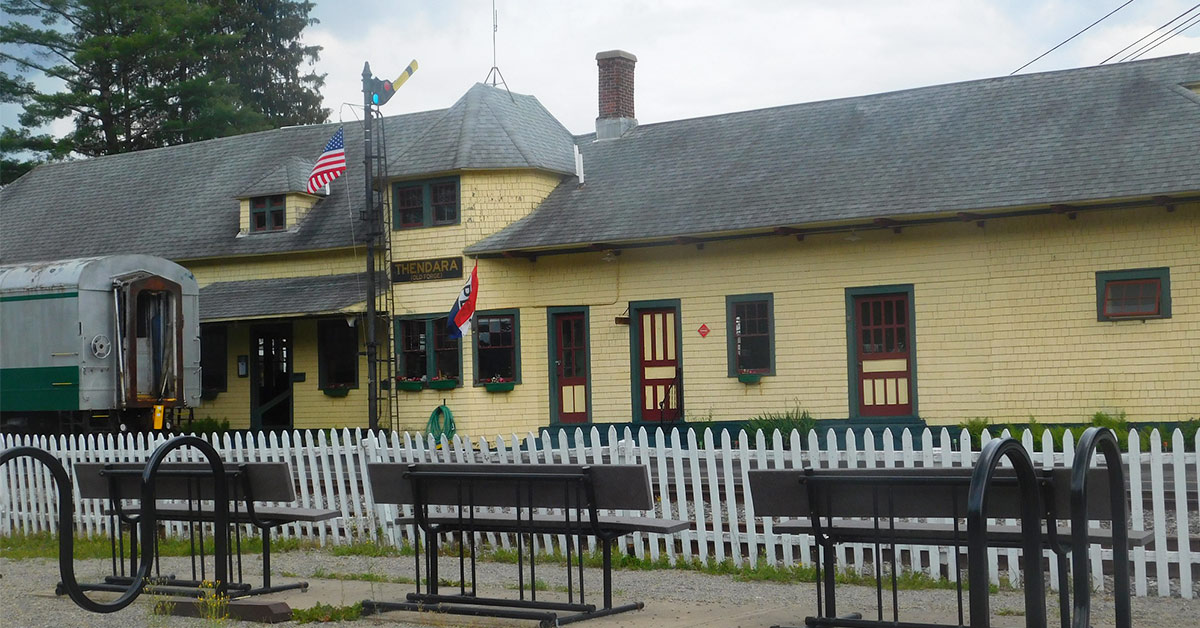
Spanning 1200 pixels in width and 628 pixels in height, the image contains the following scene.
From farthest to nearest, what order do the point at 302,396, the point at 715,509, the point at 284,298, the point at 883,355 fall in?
the point at 302,396 < the point at 284,298 < the point at 883,355 < the point at 715,509

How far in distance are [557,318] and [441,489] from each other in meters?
14.2

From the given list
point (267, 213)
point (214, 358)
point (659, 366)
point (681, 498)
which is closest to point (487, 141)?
point (659, 366)

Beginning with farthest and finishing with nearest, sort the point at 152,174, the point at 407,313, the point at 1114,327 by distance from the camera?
the point at 152,174, the point at 407,313, the point at 1114,327

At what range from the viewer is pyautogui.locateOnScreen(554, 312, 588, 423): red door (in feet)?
72.2

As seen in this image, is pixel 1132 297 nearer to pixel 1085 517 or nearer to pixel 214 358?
pixel 1085 517

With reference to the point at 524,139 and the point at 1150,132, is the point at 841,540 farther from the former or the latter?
the point at 524,139

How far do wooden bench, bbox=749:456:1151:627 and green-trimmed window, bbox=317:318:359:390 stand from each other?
1816 cm

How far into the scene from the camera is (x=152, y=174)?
100 ft

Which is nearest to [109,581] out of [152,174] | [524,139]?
[524,139]

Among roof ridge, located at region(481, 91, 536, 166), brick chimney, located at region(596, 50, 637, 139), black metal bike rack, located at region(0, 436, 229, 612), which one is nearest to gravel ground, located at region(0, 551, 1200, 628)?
black metal bike rack, located at region(0, 436, 229, 612)

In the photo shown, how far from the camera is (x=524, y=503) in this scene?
7.94 metres

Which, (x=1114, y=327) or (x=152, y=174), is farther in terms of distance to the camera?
(x=152, y=174)

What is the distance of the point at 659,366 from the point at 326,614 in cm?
1369

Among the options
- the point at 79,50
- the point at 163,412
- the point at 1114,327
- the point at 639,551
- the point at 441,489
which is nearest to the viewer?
the point at 441,489
